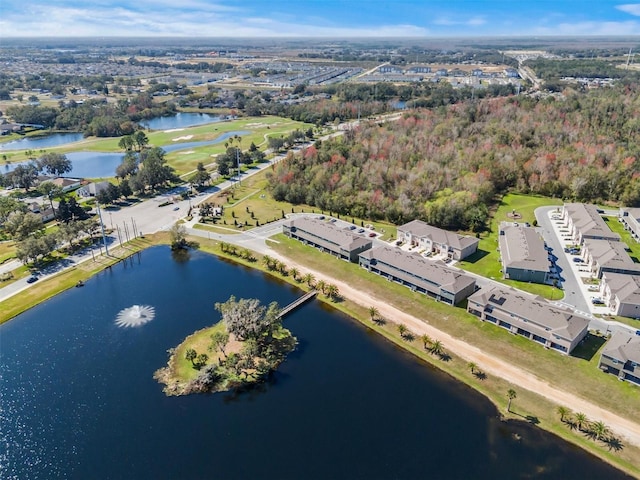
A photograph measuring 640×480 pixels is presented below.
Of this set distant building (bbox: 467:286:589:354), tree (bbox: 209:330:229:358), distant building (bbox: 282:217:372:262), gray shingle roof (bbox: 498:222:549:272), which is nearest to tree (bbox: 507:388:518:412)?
distant building (bbox: 467:286:589:354)

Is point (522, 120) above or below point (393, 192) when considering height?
above

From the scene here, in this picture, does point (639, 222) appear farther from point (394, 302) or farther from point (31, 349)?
point (31, 349)

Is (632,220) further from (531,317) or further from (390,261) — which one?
(390,261)

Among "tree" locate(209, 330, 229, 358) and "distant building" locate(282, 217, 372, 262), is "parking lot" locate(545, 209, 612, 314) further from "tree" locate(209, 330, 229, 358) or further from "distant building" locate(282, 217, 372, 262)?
"tree" locate(209, 330, 229, 358)

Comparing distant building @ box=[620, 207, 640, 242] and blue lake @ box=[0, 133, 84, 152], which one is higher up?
distant building @ box=[620, 207, 640, 242]

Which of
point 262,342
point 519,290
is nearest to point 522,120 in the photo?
point 519,290

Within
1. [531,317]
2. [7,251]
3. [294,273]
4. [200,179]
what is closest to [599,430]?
[531,317]

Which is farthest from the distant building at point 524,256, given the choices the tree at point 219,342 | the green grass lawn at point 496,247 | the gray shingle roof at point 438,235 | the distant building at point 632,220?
the tree at point 219,342
